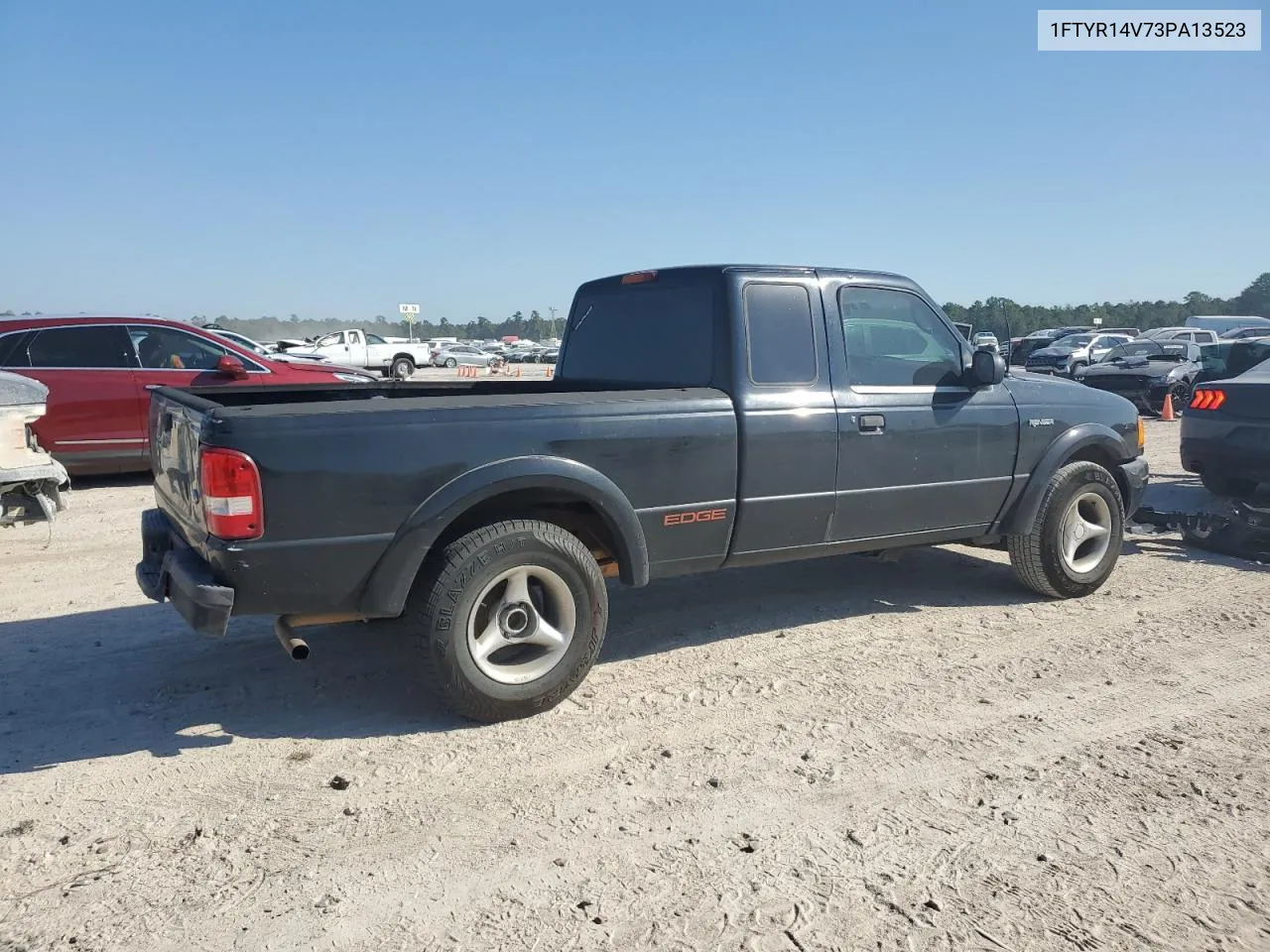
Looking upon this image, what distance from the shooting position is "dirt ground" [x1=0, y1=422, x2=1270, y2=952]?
274 centimetres

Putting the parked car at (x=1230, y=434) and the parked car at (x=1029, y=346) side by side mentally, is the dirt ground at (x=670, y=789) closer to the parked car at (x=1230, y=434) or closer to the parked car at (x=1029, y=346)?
the parked car at (x=1230, y=434)

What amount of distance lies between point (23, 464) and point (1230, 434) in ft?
27.5

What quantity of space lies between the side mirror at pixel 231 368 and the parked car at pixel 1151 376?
48.0 feet

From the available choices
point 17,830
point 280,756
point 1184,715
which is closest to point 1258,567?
point 1184,715

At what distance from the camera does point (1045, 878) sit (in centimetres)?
293

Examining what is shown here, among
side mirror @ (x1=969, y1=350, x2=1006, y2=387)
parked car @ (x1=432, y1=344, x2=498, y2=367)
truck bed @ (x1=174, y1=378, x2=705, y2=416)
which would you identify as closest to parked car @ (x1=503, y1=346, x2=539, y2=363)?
parked car @ (x1=432, y1=344, x2=498, y2=367)

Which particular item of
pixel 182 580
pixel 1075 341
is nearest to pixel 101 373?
pixel 182 580

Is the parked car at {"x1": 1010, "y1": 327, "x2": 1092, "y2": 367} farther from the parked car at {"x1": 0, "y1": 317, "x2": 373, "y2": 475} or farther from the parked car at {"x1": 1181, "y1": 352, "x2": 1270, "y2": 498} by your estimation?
the parked car at {"x1": 0, "y1": 317, "x2": 373, "y2": 475}

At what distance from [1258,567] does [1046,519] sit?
2.13m

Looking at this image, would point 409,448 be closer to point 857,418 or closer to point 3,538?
point 857,418

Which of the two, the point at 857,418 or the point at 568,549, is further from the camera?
the point at 857,418

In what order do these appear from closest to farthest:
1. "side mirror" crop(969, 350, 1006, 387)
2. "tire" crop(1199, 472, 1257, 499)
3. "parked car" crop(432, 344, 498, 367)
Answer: "side mirror" crop(969, 350, 1006, 387)
"tire" crop(1199, 472, 1257, 499)
"parked car" crop(432, 344, 498, 367)

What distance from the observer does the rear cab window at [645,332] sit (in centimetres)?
481

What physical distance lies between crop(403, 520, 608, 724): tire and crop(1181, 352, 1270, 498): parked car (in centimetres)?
556
